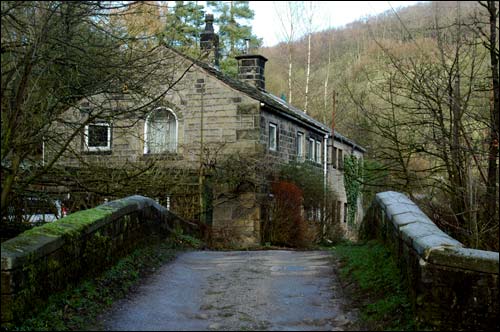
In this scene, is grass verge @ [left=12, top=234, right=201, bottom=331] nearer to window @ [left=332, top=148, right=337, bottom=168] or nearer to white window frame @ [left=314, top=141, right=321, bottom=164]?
white window frame @ [left=314, top=141, right=321, bottom=164]

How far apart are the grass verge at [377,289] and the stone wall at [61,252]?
334 cm

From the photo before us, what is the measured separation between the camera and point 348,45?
1168 inches

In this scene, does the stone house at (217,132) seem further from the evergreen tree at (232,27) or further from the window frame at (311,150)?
the evergreen tree at (232,27)

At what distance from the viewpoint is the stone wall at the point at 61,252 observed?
6.01 m

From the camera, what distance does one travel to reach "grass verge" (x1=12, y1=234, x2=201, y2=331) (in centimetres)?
633

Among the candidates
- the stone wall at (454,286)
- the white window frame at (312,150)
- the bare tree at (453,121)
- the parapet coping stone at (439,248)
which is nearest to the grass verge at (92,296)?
the stone wall at (454,286)

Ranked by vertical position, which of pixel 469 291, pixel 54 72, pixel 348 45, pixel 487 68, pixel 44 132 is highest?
pixel 348 45

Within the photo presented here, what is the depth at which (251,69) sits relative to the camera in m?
26.6

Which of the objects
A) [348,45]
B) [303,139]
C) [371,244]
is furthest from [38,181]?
[348,45]

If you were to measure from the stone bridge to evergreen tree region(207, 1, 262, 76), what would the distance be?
31.7 meters

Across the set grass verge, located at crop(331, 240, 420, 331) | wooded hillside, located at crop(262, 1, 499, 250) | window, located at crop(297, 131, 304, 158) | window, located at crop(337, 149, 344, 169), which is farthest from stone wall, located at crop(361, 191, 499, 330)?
window, located at crop(337, 149, 344, 169)

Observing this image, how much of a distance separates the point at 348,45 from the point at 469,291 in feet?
82.1

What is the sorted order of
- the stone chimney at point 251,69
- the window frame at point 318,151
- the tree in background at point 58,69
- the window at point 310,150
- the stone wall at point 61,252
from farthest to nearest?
the window frame at point 318,151 → the window at point 310,150 → the stone chimney at point 251,69 → the tree in background at point 58,69 → the stone wall at point 61,252

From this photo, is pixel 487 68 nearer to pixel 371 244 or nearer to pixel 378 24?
pixel 378 24
